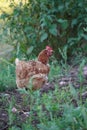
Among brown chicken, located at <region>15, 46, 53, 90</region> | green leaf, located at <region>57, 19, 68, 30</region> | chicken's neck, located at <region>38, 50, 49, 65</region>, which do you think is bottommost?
brown chicken, located at <region>15, 46, 53, 90</region>

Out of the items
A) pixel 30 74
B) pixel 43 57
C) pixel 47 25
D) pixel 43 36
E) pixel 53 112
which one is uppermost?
pixel 47 25

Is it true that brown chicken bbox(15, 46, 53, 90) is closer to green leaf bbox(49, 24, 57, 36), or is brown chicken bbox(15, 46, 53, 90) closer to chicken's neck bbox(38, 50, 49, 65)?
chicken's neck bbox(38, 50, 49, 65)

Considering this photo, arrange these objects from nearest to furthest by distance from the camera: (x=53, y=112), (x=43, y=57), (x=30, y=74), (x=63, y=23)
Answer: (x=53, y=112) < (x=30, y=74) < (x=43, y=57) < (x=63, y=23)

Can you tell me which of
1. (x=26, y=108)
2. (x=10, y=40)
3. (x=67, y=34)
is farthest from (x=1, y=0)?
(x=26, y=108)

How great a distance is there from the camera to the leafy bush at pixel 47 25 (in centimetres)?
659

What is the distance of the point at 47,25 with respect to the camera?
655 centimetres

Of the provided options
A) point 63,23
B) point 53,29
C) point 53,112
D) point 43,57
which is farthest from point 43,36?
point 53,112

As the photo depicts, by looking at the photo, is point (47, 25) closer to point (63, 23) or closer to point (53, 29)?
point (53, 29)

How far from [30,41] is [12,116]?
399 cm

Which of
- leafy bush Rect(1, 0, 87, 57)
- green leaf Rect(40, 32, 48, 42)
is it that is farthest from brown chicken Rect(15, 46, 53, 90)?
green leaf Rect(40, 32, 48, 42)

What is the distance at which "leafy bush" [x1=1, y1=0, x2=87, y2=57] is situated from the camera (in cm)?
659

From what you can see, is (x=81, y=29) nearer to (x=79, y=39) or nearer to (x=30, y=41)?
(x=79, y=39)

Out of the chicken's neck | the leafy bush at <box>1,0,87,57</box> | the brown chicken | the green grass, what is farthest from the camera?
the leafy bush at <box>1,0,87,57</box>

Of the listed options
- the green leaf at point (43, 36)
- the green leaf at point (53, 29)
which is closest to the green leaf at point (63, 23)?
the green leaf at point (53, 29)
